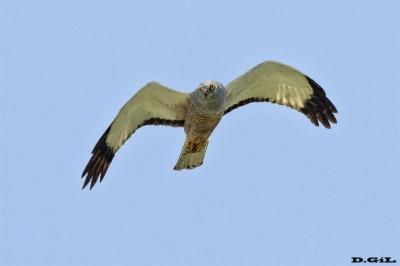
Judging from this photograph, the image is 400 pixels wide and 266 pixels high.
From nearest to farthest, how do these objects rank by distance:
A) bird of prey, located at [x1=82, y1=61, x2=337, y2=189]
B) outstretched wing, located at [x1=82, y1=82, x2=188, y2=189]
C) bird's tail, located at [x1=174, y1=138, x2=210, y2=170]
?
bird of prey, located at [x1=82, y1=61, x2=337, y2=189]
outstretched wing, located at [x1=82, y1=82, x2=188, y2=189]
bird's tail, located at [x1=174, y1=138, x2=210, y2=170]

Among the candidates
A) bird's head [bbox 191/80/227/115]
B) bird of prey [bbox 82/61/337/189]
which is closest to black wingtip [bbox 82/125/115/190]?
A: bird of prey [bbox 82/61/337/189]

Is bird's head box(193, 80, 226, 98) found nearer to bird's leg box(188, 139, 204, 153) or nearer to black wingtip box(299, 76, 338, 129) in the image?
bird's leg box(188, 139, 204, 153)

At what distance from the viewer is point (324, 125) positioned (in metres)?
16.1

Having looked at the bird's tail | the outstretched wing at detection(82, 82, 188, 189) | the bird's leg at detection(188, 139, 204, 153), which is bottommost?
the bird's tail

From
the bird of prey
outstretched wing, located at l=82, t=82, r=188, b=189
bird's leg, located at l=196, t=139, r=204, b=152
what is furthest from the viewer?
bird's leg, located at l=196, t=139, r=204, b=152

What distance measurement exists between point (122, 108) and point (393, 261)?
6108mm

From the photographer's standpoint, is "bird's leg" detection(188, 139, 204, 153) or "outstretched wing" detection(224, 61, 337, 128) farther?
"bird's leg" detection(188, 139, 204, 153)

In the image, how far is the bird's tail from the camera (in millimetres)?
16062

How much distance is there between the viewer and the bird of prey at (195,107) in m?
15.6

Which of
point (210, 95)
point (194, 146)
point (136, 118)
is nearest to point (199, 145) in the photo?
point (194, 146)

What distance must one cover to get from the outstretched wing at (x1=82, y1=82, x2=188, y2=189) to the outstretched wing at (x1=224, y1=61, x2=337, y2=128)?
1.10 meters

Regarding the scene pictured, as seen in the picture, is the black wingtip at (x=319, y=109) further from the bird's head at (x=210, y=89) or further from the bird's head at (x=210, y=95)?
the bird's head at (x=210, y=89)

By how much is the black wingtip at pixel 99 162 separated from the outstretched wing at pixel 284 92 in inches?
102

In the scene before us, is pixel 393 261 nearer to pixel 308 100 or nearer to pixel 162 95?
pixel 308 100
